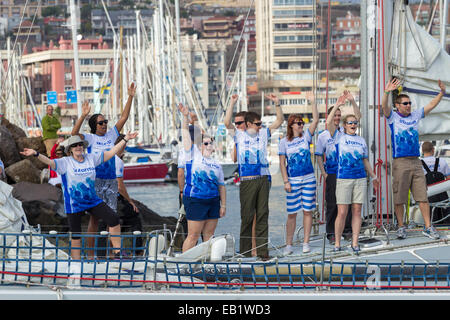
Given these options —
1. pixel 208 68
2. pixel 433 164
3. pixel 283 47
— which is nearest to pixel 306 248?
pixel 433 164

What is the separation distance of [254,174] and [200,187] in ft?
2.80

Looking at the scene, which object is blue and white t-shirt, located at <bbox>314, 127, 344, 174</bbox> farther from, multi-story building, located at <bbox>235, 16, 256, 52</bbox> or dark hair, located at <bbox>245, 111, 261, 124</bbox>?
multi-story building, located at <bbox>235, 16, 256, 52</bbox>

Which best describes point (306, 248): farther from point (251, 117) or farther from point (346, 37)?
point (346, 37)

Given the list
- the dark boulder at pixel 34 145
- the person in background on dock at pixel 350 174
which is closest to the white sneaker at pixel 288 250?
the person in background on dock at pixel 350 174

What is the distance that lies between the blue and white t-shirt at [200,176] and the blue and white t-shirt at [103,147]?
1.26 meters

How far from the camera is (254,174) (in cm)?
963

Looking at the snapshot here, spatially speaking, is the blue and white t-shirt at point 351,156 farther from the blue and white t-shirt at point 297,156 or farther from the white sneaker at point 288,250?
the white sneaker at point 288,250

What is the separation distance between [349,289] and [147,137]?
168 feet

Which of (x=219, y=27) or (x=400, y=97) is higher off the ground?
(x=219, y=27)

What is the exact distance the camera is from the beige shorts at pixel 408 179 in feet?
32.1

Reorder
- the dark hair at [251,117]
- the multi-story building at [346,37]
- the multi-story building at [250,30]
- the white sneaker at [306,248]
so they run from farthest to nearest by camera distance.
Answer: the multi-story building at [250,30], the multi-story building at [346,37], the dark hair at [251,117], the white sneaker at [306,248]

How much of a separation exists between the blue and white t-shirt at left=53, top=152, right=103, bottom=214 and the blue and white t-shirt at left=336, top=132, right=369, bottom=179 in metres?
2.56

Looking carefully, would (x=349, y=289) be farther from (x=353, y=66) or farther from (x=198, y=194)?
(x=353, y=66)

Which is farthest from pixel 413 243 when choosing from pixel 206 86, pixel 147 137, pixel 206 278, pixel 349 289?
pixel 206 86
